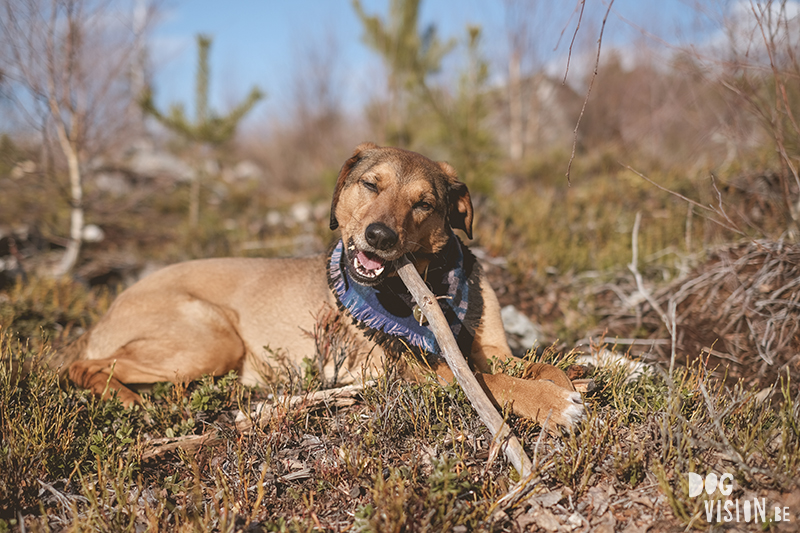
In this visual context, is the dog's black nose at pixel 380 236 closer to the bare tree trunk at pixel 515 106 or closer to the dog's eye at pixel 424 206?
the dog's eye at pixel 424 206

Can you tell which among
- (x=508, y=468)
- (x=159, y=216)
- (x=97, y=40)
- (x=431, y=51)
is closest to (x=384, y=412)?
(x=508, y=468)

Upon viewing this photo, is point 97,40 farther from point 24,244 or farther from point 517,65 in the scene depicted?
point 517,65

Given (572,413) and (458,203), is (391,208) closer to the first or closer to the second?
(458,203)

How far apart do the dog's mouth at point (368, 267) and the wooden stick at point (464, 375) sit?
12 centimetres

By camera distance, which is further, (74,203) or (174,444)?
(74,203)

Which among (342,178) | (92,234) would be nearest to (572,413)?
(342,178)

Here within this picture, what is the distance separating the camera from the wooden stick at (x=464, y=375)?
2314 millimetres

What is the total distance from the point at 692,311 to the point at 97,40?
860 centimetres

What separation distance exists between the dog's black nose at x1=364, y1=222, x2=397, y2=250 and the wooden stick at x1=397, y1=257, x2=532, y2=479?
0.19 meters

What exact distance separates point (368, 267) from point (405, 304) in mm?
461

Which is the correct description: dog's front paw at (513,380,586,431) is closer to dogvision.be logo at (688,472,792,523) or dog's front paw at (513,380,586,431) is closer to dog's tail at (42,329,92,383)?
dogvision.be logo at (688,472,792,523)

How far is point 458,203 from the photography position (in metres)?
3.68

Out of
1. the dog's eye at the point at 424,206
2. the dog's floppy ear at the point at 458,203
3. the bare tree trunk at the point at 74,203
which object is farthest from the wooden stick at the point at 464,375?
the bare tree trunk at the point at 74,203

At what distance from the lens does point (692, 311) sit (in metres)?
4.68
